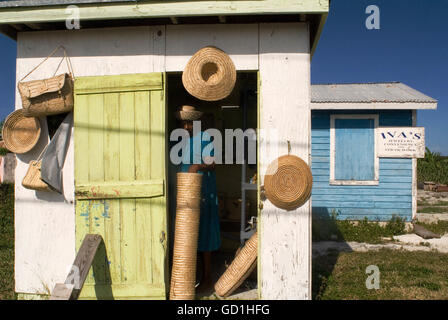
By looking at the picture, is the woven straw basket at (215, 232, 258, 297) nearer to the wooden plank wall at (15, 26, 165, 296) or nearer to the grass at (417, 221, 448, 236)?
the wooden plank wall at (15, 26, 165, 296)

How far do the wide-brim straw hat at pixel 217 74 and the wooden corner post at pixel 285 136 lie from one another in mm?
358

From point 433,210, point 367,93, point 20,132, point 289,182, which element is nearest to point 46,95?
point 20,132

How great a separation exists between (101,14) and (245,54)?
5.05 feet

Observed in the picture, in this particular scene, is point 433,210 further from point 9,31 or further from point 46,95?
point 9,31

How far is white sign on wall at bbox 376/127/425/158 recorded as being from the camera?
7590 millimetres

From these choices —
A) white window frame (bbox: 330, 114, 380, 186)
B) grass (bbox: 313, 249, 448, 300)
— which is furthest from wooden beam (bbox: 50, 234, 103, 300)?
white window frame (bbox: 330, 114, 380, 186)

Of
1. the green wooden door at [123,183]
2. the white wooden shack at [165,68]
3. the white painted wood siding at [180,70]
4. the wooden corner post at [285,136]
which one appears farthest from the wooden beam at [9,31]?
the wooden corner post at [285,136]

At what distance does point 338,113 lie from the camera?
7.88 metres

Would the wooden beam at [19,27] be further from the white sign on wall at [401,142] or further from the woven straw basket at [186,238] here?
the white sign on wall at [401,142]

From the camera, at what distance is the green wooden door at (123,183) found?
343 centimetres

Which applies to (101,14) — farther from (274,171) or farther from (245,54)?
(274,171)

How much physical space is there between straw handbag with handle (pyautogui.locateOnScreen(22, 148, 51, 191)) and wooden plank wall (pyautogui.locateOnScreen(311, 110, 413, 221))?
20.0 ft

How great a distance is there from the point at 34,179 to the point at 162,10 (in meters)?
2.25
